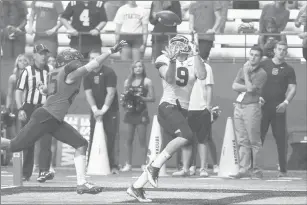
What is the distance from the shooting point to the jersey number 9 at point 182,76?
39.1 feet

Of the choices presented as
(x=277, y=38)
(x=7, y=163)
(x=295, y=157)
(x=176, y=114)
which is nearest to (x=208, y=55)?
(x=277, y=38)

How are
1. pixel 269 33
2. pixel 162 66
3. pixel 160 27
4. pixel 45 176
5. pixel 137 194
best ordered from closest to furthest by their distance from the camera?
pixel 137 194, pixel 162 66, pixel 45 176, pixel 269 33, pixel 160 27

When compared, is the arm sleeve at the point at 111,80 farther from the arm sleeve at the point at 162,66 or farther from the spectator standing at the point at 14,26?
the arm sleeve at the point at 162,66

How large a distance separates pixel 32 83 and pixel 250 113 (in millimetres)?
3611

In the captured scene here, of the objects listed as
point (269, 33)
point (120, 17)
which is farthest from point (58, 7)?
point (269, 33)

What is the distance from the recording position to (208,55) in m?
18.3

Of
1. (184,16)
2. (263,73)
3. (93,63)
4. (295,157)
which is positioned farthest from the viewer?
(184,16)

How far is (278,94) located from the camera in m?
15.7

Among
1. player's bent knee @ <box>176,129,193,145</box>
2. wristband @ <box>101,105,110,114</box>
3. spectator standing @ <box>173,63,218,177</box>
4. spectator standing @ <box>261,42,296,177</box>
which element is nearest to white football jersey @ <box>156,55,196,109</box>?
player's bent knee @ <box>176,129,193,145</box>

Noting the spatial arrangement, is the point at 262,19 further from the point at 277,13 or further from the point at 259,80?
the point at 259,80

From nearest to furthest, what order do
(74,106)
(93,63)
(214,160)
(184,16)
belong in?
(93,63), (214,160), (74,106), (184,16)

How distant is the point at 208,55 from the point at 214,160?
2.77m

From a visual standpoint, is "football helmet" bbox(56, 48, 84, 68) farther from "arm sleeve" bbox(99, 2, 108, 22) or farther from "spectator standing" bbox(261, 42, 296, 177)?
"arm sleeve" bbox(99, 2, 108, 22)

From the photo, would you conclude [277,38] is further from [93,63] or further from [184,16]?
[93,63]
